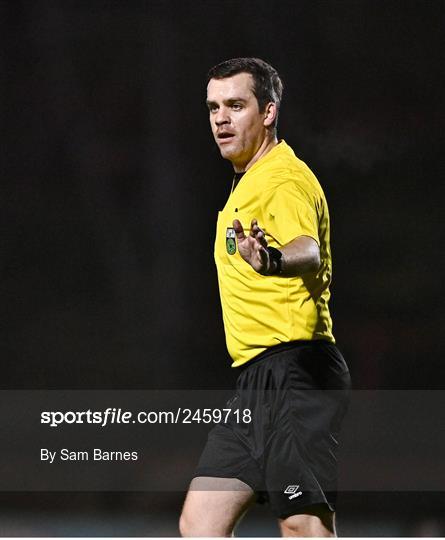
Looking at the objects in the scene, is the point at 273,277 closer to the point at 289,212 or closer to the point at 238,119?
the point at 289,212

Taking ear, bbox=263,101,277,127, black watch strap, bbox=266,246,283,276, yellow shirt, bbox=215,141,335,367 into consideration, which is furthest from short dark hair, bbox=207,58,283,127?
black watch strap, bbox=266,246,283,276

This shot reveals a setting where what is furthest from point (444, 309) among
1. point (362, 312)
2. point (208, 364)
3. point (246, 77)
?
point (246, 77)

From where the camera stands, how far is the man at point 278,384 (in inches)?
110

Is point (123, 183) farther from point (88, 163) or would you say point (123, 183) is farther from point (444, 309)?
point (444, 309)

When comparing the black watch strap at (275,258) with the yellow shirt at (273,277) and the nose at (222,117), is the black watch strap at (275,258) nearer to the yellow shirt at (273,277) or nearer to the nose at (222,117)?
the yellow shirt at (273,277)

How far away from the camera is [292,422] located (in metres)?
2.82

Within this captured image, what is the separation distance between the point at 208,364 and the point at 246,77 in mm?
2011

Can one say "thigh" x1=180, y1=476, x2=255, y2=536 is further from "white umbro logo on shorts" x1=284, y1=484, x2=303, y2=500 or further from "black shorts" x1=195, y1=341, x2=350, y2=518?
"white umbro logo on shorts" x1=284, y1=484, x2=303, y2=500

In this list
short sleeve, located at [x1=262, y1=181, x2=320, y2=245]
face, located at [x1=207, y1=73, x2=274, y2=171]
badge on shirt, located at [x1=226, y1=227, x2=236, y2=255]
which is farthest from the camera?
face, located at [x1=207, y1=73, x2=274, y2=171]

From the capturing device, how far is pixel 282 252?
2.58m

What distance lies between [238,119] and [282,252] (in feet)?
2.28

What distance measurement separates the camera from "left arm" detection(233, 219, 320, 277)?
249 cm

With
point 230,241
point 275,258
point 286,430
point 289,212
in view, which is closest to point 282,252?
point 275,258

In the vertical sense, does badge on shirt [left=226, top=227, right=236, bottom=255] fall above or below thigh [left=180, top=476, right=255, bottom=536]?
above
